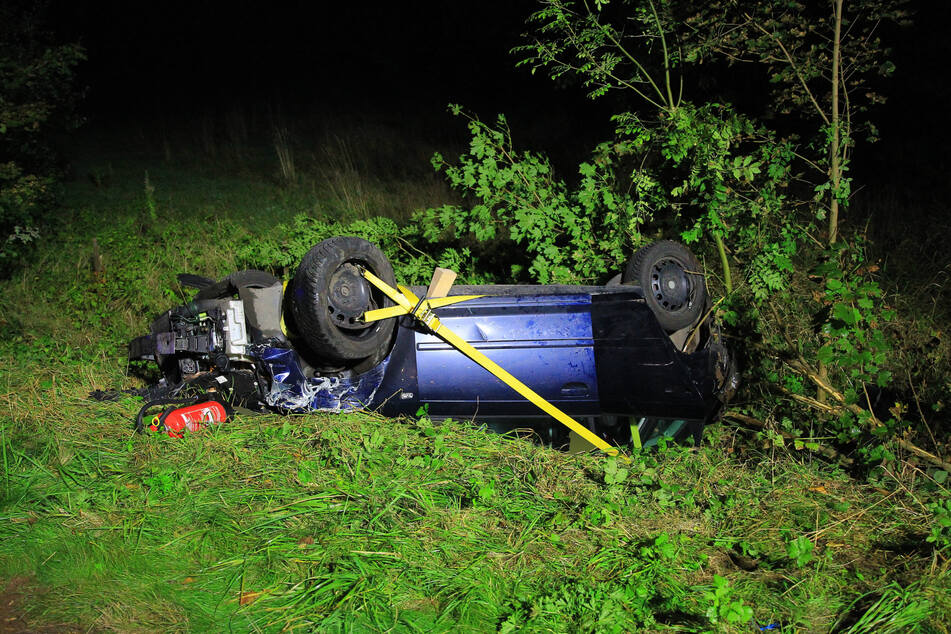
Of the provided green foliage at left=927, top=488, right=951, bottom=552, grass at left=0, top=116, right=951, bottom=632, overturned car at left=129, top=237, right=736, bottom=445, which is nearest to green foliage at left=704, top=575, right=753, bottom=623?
grass at left=0, top=116, right=951, bottom=632

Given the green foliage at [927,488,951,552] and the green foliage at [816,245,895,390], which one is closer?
the green foliage at [927,488,951,552]

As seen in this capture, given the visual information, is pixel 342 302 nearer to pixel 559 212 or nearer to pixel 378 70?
pixel 559 212

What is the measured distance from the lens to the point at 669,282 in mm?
5074

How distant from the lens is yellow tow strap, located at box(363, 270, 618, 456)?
14.6 feet

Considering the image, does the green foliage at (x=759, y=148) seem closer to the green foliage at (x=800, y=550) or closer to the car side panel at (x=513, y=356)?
the car side panel at (x=513, y=356)

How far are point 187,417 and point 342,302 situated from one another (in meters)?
1.26

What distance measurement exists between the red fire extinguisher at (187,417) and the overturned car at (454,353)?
0.69ft

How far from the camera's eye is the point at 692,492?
3.88 metres

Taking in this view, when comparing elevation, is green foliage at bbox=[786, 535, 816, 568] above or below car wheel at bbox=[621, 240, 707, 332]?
below

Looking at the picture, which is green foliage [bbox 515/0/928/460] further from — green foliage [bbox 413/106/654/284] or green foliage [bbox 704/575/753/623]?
green foliage [bbox 704/575/753/623]

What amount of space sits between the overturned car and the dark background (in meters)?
7.09

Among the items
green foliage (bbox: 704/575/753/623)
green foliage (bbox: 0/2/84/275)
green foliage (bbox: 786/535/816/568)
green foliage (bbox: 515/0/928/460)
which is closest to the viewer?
green foliage (bbox: 704/575/753/623)

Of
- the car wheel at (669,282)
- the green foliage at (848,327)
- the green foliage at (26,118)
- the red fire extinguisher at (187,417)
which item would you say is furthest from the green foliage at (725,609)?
the green foliage at (26,118)

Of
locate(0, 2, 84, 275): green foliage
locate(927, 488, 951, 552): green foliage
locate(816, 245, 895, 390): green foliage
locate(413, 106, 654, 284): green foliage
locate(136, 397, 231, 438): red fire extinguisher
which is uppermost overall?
locate(0, 2, 84, 275): green foliage
